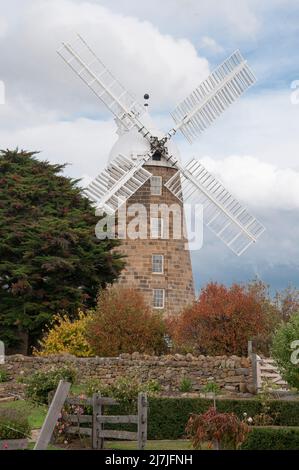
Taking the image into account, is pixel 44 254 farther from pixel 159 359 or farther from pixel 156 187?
pixel 159 359

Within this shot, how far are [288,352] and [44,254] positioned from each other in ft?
47.5

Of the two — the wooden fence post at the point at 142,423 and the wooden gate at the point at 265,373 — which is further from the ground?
the wooden gate at the point at 265,373

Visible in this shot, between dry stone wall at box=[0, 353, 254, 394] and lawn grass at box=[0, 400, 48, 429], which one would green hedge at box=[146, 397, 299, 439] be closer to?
lawn grass at box=[0, 400, 48, 429]

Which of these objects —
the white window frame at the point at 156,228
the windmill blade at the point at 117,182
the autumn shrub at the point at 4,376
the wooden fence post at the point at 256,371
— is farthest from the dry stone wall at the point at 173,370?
the white window frame at the point at 156,228

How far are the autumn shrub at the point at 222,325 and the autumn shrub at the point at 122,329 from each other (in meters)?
1.14

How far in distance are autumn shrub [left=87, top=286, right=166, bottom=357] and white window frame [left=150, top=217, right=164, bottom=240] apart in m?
8.43

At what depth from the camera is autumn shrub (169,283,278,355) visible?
108 ft

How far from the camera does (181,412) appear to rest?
2189cm

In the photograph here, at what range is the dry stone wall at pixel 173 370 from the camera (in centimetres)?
2967

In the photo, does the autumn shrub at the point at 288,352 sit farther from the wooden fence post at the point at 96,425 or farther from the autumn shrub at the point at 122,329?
the wooden fence post at the point at 96,425

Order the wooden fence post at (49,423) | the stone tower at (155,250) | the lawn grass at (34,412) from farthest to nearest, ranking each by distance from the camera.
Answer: the stone tower at (155,250)
the lawn grass at (34,412)
the wooden fence post at (49,423)

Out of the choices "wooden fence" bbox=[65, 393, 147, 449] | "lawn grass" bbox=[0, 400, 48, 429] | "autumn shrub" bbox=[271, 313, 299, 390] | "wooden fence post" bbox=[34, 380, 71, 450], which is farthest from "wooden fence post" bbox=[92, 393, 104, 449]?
"autumn shrub" bbox=[271, 313, 299, 390]

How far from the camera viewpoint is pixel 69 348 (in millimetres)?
34406
